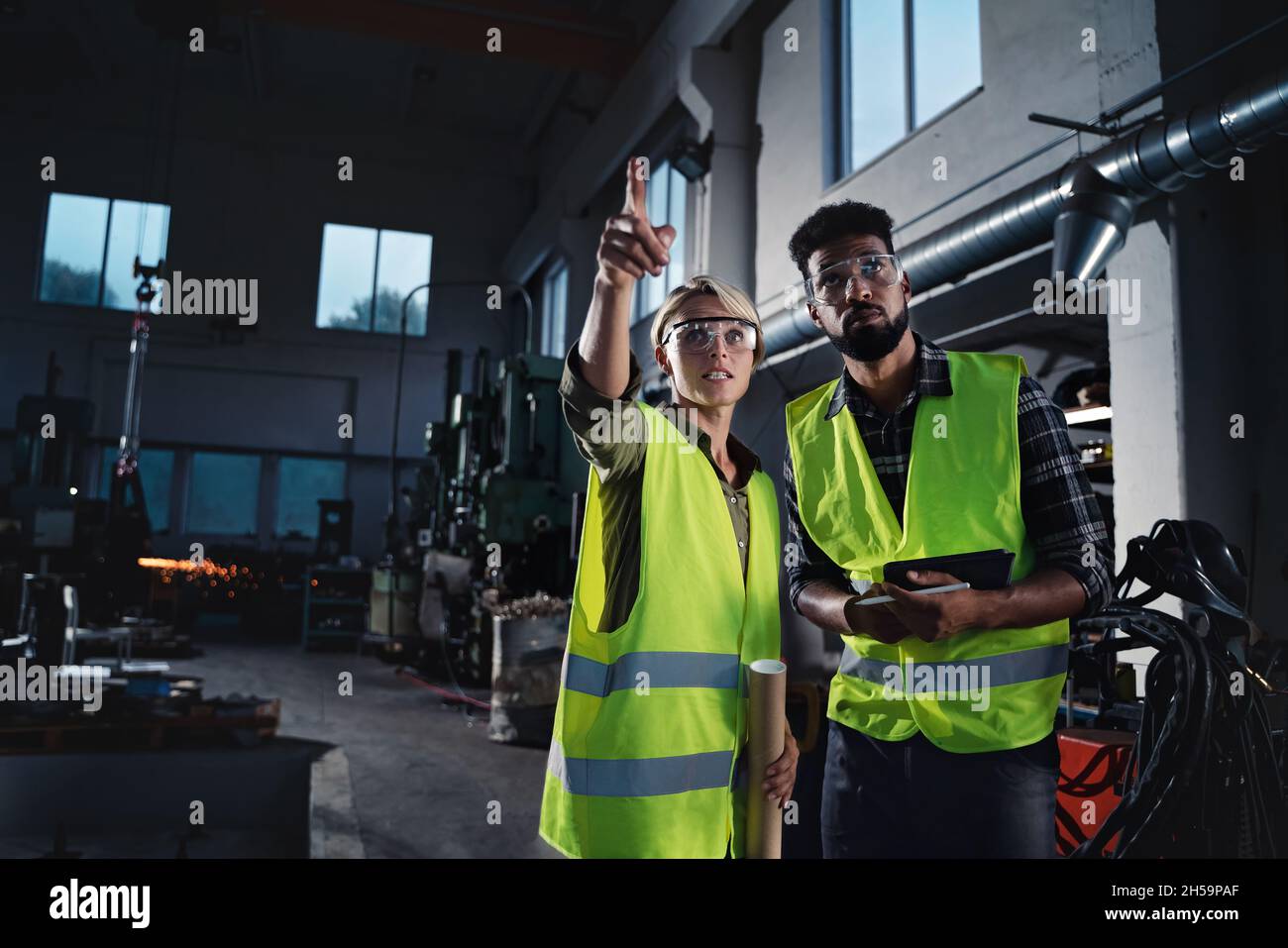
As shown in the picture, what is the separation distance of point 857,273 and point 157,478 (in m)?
15.6

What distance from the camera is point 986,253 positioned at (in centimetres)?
478

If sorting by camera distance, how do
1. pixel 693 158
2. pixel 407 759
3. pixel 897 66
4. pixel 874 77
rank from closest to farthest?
pixel 407 759
pixel 897 66
pixel 874 77
pixel 693 158

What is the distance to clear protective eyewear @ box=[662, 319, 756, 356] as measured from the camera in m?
1.62

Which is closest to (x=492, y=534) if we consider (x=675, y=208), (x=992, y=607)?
(x=675, y=208)

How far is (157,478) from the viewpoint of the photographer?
48.0 ft

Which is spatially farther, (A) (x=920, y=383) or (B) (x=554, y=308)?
(B) (x=554, y=308)

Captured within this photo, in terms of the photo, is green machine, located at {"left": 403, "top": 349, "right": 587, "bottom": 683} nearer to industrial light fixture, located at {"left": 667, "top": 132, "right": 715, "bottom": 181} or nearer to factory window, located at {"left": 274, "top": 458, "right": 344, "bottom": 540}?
industrial light fixture, located at {"left": 667, "top": 132, "right": 715, "bottom": 181}

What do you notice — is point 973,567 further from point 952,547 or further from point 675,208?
point 675,208

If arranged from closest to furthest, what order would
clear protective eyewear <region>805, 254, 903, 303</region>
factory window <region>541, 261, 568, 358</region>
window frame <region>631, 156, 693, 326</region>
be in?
clear protective eyewear <region>805, 254, 903, 303</region> < window frame <region>631, 156, 693, 326</region> < factory window <region>541, 261, 568, 358</region>

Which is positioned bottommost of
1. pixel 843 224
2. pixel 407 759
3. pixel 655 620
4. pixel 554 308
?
pixel 407 759

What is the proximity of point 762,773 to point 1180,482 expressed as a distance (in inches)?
127

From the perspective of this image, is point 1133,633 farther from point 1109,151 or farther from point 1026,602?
point 1109,151

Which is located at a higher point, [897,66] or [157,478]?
[897,66]

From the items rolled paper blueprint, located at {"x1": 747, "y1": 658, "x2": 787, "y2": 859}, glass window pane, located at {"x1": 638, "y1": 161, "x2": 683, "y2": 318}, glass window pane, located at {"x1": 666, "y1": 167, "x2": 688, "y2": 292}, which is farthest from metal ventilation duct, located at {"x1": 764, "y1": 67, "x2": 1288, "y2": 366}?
glass window pane, located at {"x1": 638, "y1": 161, "x2": 683, "y2": 318}
